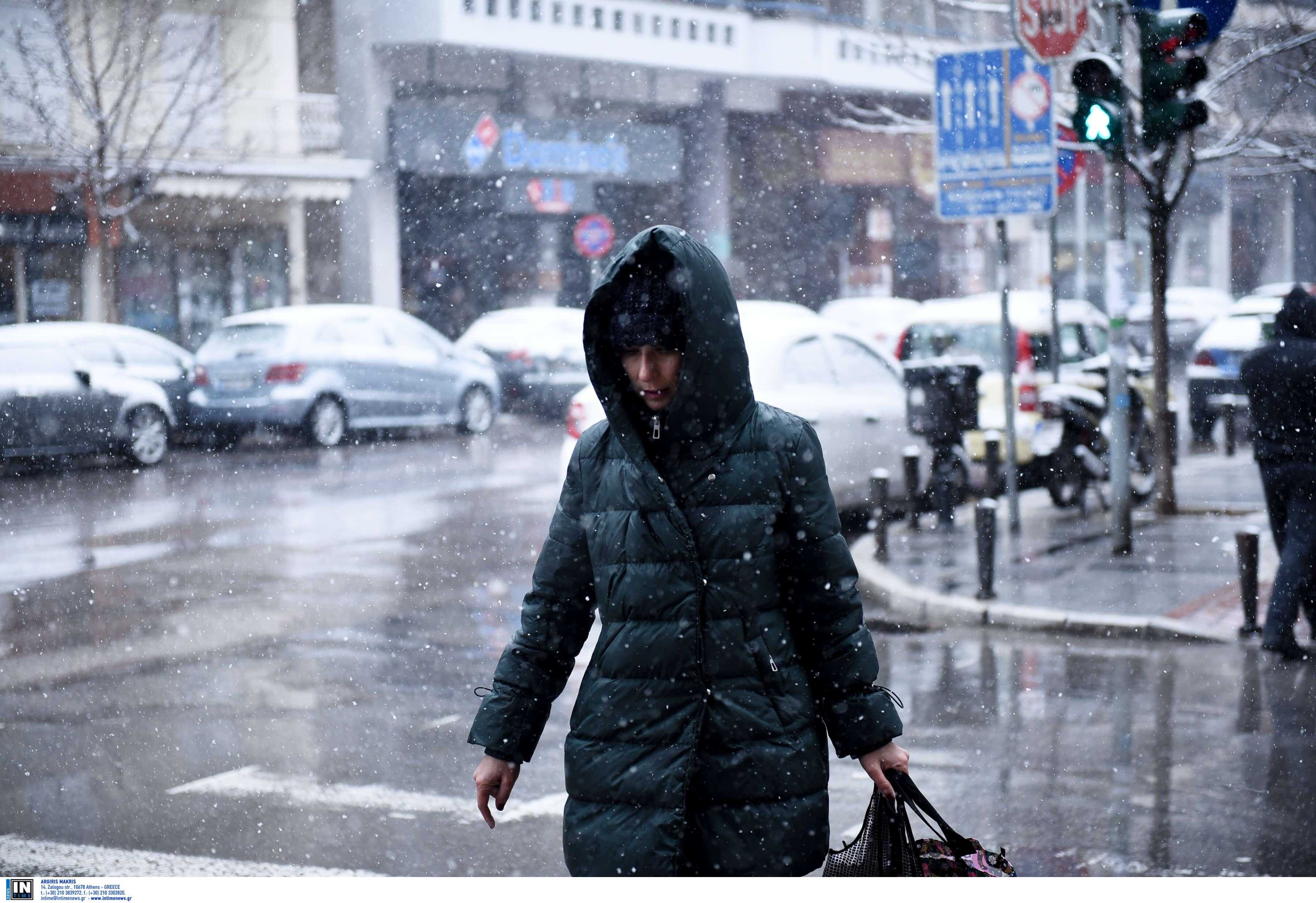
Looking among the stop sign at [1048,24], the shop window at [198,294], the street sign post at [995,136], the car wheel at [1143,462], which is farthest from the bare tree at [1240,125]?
the shop window at [198,294]

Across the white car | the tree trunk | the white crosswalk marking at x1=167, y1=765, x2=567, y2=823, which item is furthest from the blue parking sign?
the white car

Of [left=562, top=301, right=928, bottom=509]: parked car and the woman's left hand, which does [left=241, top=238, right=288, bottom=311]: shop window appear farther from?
the woman's left hand

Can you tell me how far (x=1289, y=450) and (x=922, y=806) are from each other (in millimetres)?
4898

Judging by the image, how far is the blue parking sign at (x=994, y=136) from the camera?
9.95 m

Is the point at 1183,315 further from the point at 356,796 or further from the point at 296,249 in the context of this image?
the point at 356,796

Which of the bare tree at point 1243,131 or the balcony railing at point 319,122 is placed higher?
the balcony railing at point 319,122

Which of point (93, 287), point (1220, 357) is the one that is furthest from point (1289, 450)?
point (93, 287)

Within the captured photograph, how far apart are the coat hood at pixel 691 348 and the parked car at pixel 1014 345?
9678 millimetres

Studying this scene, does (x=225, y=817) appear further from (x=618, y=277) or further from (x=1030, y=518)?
(x=1030, y=518)

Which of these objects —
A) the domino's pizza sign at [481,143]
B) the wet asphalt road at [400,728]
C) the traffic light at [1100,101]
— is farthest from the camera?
the domino's pizza sign at [481,143]

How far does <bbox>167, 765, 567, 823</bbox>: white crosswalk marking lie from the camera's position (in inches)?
205

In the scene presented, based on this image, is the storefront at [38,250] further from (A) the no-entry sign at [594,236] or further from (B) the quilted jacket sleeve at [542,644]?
(B) the quilted jacket sleeve at [542,644]

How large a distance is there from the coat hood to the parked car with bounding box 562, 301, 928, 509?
6733mm

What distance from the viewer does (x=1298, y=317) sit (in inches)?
267
